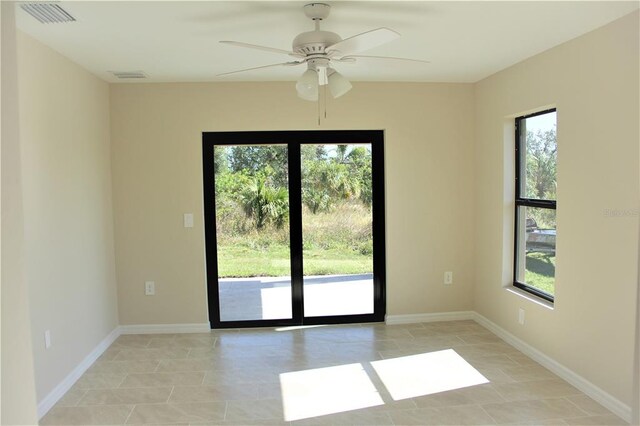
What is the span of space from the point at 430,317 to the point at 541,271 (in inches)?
50.7

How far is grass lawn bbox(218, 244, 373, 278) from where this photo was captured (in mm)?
4426

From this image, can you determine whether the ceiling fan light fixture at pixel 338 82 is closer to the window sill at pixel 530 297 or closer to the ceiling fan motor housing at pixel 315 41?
the ceiling fan motor housing at pixel 315 41

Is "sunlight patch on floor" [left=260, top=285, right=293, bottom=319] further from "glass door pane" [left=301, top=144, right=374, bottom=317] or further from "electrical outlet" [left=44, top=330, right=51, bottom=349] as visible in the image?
"electrical outlet" [left=44, top=330, right=51, bottom=349]

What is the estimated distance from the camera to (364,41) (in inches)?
87.6

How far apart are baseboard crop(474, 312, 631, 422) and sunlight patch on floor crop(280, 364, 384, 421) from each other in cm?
133

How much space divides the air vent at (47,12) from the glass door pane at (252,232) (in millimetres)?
1925

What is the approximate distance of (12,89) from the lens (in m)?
1.63

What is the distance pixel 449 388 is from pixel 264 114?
2779mm

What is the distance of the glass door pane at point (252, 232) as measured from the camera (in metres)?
4.36

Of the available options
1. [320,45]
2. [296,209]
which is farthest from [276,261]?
[320,45]

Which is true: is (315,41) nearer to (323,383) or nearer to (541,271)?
(323,383)

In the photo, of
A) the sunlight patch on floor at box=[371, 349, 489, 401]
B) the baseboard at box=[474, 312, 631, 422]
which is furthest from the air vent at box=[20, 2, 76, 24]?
the baseboard at box=[474, 312, 631, 422]

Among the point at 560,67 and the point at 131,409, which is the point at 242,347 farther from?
the point at 560,67

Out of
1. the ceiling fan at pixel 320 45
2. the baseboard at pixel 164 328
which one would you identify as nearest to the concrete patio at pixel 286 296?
the baseboard at pixel 164 328
